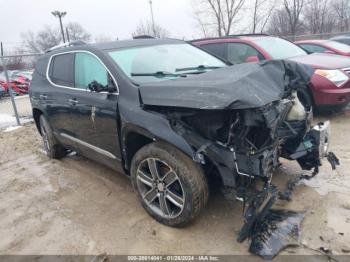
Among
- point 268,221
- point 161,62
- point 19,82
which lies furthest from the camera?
point 19,82

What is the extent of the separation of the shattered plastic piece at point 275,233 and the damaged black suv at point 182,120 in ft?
0.75

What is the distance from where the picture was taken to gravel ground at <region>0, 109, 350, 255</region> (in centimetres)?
293

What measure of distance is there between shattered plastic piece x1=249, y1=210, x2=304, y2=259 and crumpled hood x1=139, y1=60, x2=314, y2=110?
114 cm

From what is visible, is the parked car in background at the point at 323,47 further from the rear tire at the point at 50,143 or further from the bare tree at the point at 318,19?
the bare tree at the point at 318,19

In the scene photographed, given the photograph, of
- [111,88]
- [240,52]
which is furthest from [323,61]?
[111,88]

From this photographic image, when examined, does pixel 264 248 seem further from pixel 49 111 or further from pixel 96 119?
pixel 49 111

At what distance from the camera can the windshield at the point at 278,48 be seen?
6.75m

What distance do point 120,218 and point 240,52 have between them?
482 cm

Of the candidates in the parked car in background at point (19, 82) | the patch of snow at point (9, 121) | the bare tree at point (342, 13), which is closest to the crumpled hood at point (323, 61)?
the patch of snow at point (9, 121)

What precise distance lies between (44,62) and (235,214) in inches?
146

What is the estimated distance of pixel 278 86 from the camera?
118 inches

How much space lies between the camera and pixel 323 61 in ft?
20.9

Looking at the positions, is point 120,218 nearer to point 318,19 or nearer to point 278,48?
point 278,48

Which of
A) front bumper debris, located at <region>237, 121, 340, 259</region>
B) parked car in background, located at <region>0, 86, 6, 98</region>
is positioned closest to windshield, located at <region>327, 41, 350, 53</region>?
front bumper debris, located at <region>237, 121, 340, 259</region>
